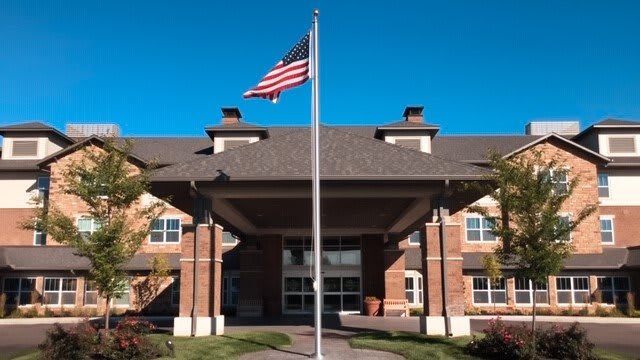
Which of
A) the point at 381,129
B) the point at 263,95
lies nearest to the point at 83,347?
the point at 263,95

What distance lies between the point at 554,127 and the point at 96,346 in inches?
1506

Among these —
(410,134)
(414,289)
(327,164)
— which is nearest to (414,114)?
(410,134)

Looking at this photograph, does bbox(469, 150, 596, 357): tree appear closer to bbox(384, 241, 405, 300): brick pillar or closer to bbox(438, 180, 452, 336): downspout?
bbox(438, 180, 452, 336): downspout

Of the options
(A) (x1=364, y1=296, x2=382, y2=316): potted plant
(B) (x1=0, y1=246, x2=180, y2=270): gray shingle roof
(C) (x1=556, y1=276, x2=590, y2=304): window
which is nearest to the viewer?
(A) (x1=364, y1=296, x2=382, y2=316): potted plant

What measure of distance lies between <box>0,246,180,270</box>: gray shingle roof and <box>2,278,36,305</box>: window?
46.9 inches

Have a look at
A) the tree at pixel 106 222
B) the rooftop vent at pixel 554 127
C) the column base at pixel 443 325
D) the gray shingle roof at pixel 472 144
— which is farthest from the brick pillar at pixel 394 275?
the rooftop vent at pixel 554 127

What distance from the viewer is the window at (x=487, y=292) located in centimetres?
3428

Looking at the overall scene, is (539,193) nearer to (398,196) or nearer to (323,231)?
(398,196)

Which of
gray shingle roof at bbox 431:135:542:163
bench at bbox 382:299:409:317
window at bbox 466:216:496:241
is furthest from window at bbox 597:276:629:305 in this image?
bench at bbox 382:299:409:317

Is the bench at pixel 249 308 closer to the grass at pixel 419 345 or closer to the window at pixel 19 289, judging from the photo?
the window at pixel 19 289

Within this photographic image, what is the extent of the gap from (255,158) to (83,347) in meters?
7.61

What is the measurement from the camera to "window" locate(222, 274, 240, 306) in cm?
3447

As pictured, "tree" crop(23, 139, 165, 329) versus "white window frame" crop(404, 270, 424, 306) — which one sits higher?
"tree" crop(23, 139, 165, 329)

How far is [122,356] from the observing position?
44.8ft
